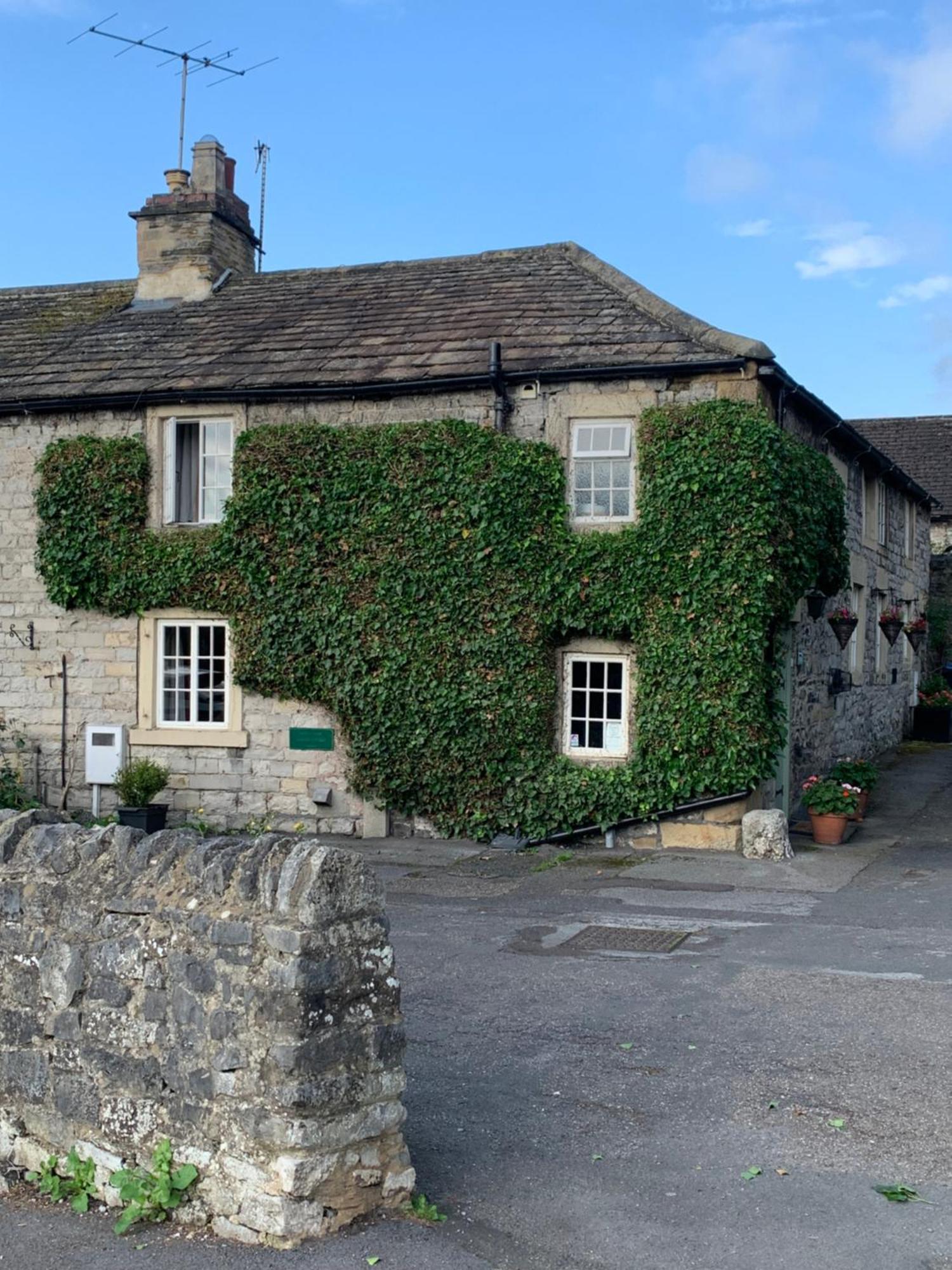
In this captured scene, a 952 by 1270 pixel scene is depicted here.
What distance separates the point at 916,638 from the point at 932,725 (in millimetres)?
1817

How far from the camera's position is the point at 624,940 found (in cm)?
1037

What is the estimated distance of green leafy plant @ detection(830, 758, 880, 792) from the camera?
53.5 ft

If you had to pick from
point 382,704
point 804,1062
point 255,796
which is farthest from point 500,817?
point 804,1062

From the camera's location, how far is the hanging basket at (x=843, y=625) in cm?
1759

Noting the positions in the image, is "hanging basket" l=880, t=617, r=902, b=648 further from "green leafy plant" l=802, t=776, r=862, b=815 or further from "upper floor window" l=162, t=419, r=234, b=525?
"upper floor window" l=162, t=419, r=234, b=525

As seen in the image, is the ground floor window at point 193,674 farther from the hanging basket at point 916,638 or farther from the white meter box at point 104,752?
the hanging basket at point 916,638

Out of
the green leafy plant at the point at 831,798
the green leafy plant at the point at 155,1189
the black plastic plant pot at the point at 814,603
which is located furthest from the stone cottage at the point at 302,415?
the green leafy plant at the point at 155,1189

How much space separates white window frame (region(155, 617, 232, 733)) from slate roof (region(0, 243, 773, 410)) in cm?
292

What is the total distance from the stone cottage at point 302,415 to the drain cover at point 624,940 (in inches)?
163

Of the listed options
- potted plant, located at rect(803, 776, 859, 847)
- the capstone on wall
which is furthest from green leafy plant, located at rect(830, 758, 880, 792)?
the capstone on wall

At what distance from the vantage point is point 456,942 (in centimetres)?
1023

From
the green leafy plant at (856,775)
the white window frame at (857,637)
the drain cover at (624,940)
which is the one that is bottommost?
the drain cover at (624,940)

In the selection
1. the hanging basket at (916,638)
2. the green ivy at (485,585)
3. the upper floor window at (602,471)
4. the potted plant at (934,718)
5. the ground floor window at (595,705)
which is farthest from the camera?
the potted plant at (934,718)

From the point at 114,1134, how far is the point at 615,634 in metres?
10.3
